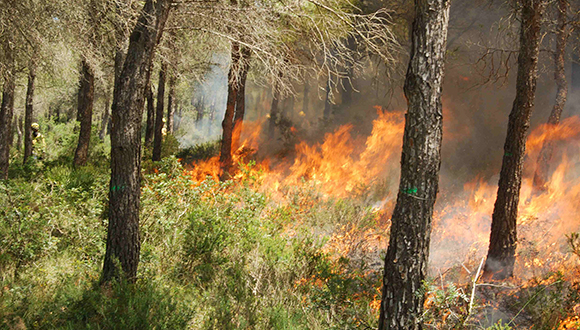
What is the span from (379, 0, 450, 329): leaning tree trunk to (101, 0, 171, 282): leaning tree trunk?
10.2 feet

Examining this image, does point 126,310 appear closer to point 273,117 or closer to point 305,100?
point 273,117

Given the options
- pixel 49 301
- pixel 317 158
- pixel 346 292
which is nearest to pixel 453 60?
pixel 317 158

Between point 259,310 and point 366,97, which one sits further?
point 366,97

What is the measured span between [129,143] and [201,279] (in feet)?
7.19

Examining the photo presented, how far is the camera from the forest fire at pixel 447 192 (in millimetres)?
7668

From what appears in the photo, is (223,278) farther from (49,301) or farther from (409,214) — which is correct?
(409,214)

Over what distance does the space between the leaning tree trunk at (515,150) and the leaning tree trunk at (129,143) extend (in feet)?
18.2

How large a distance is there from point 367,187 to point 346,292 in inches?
266

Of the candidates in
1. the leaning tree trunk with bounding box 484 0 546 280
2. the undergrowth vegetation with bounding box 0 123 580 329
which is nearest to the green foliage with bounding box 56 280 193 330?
the undergrowth vegetation with bounding box 0 123 580 329

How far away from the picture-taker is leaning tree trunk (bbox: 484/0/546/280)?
20.2ft

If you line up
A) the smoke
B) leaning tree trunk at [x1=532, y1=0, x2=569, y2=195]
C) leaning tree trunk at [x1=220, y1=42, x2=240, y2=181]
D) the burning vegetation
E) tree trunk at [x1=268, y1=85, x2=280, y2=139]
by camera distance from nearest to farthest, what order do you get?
the burning vegetation
leaning tree trunk at [x1=532, y1=0, x2=569, y2=195]
leaning tree trunk at [x1=220, y1=42, x2=240, y2=181]
tree trunk at [x1=268, y1=85, x2=280, y2=139]
the smoke

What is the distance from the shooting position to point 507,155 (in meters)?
6.38

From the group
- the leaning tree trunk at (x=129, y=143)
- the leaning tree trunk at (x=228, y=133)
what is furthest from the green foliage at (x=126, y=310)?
the leaning tree trunk at (x=228, y=133)

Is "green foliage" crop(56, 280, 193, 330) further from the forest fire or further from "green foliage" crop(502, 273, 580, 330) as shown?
"green foliage" crop(502, 273, 580, 330)
